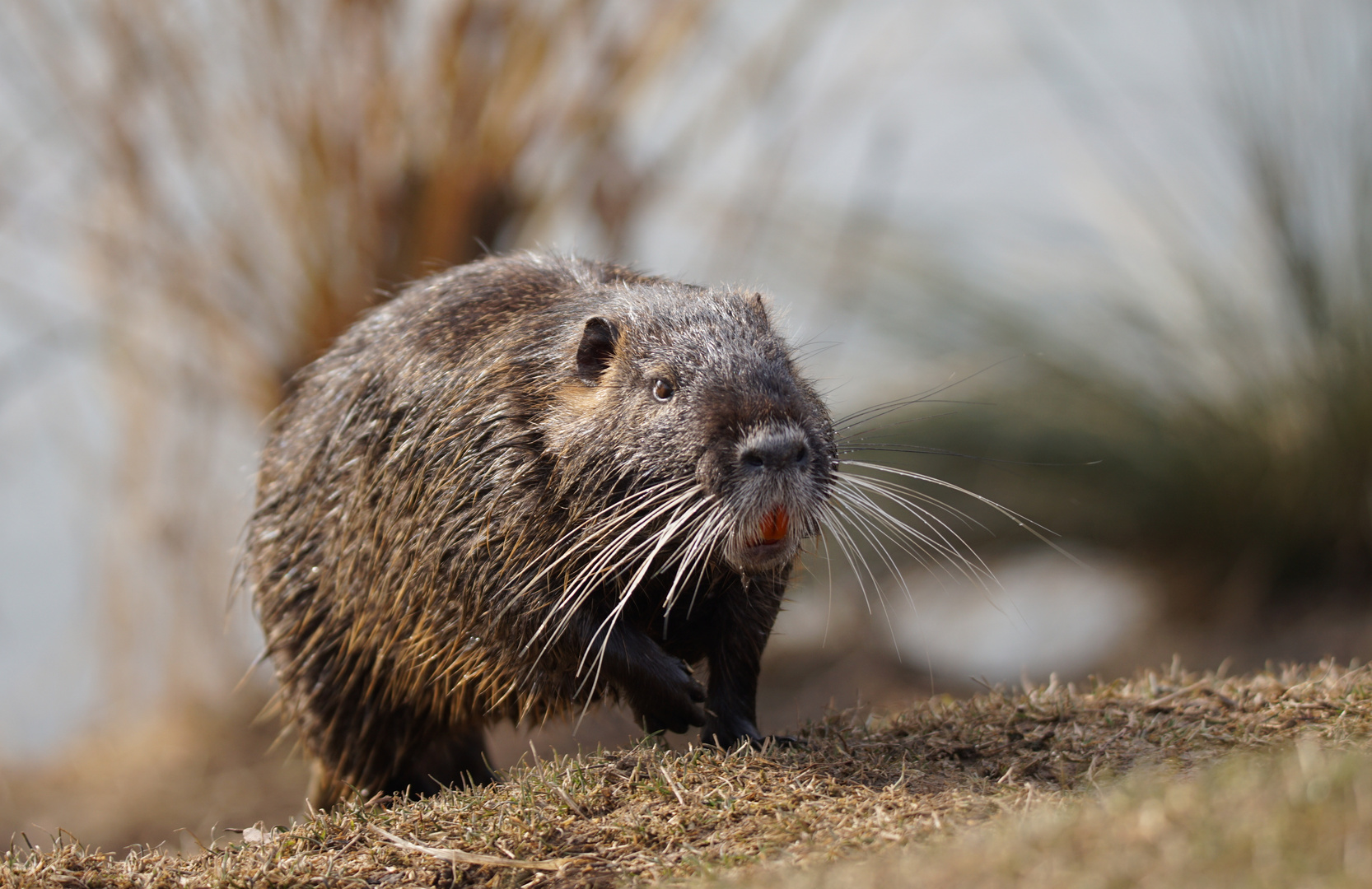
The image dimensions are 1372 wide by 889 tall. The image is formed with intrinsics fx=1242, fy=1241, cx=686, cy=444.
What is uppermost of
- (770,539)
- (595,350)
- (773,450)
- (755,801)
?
(595,350)

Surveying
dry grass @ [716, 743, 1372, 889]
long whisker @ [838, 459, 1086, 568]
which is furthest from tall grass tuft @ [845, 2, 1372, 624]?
dry grass @ [716, 743, 1372, 889]

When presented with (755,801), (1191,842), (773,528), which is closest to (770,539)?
(773,528)

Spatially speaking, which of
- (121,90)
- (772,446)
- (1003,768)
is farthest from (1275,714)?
(121,90)

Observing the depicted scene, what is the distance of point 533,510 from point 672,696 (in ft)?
2.11

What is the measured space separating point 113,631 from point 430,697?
5.14 meters

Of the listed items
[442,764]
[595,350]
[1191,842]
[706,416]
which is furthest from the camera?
[442,764]

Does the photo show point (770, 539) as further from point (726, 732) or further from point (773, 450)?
point (726, 732)

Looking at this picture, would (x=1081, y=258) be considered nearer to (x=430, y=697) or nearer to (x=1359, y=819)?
(x=430, y=697)

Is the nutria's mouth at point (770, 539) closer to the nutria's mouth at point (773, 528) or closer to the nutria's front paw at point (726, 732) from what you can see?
the nutria's mouth at point (773, 528)

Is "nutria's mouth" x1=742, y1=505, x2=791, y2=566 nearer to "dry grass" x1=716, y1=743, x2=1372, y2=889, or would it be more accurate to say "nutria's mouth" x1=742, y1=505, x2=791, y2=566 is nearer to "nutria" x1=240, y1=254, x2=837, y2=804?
"nutria" x1=240, y1=254, x2=837, y2=804

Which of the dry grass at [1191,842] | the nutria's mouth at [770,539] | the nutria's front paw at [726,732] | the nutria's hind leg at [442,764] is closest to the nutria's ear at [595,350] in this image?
the nutria's mouth at [770,539]

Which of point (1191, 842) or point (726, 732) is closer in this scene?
point (1191, 842)

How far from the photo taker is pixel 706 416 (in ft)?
10.2

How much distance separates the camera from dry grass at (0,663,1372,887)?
99.2 inches
